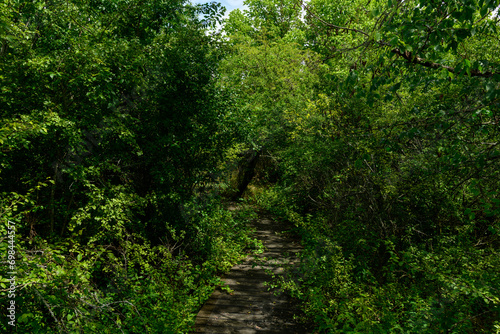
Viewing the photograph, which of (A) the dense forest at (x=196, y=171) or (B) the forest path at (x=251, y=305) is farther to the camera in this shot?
(B) the forest path at (x=251, y=305)

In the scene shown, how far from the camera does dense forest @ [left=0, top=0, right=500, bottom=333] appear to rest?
13.4 feet

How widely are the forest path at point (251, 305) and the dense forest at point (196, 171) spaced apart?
1.25ft

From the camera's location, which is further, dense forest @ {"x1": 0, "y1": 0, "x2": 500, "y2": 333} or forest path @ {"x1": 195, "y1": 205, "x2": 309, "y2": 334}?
forest path @ {"x1": 195, "y1": 205, "x2": 309, "y2": 334}

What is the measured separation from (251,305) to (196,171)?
11.4 ft

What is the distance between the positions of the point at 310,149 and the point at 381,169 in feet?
14.1

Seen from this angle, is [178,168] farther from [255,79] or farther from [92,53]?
[255,79]

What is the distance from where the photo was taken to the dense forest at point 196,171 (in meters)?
4.07

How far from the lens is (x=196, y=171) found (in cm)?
805

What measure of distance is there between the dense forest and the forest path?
15.0 inches

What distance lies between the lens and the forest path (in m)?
6.37

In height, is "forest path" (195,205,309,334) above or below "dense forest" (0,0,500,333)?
below


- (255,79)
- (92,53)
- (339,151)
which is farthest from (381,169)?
(255,79)

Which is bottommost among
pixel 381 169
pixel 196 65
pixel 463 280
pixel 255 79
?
pixel 463 280

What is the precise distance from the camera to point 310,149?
Answer: 11.5 meters
